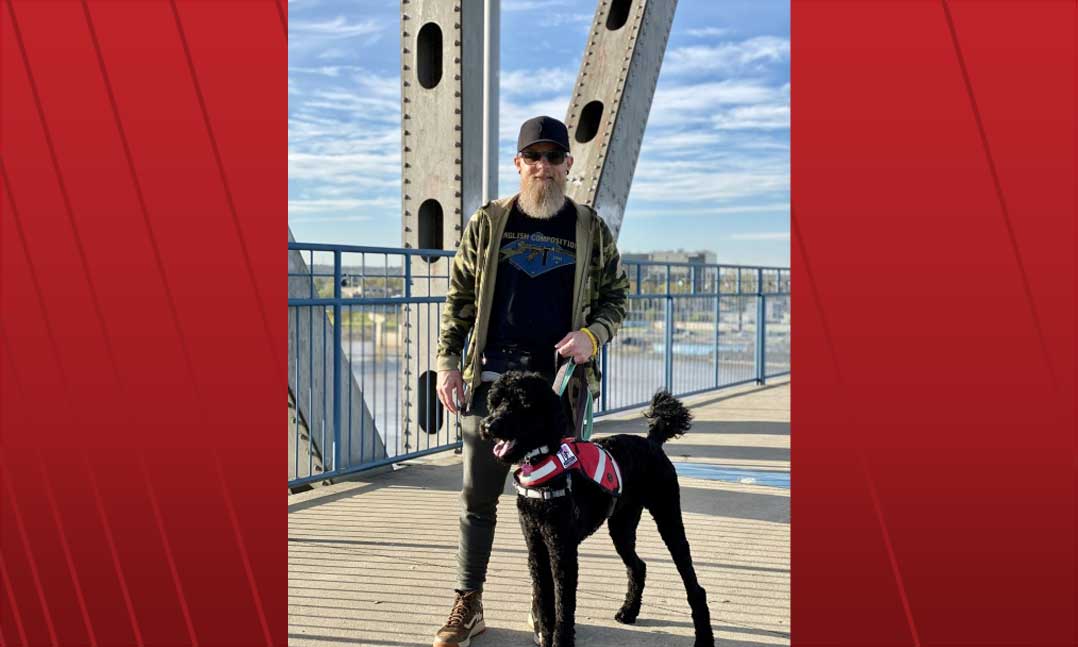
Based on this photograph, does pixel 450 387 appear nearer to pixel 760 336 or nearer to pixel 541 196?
pixel 541 196

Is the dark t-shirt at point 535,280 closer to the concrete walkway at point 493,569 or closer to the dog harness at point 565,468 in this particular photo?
the dog harness at point 565,468

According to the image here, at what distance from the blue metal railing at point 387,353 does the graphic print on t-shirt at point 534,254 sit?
2.67 meters

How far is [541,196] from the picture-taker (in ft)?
11.0

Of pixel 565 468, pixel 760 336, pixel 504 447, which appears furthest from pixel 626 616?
pixel 760 336

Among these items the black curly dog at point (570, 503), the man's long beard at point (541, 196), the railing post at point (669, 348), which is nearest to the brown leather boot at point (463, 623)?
the black curly dog at point (570, 503)

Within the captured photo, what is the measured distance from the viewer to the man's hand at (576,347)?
3.22m

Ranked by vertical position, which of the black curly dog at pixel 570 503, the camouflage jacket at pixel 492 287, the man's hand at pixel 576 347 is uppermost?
the camouflage jacket at pixel 492 287
